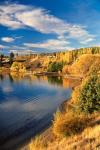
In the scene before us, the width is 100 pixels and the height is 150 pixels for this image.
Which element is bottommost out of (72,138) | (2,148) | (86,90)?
(2,148)

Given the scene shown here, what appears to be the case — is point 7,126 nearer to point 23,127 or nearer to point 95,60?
point 23,127

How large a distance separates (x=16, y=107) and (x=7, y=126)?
43.5ft

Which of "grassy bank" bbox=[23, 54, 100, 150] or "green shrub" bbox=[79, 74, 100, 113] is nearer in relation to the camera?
"grassy bank" bbox=[23, 54, 100, 150]

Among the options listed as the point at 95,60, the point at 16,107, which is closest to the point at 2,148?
the point at 16,107

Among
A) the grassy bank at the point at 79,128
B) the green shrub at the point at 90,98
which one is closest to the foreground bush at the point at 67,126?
the grassy bank at the point at 79,128

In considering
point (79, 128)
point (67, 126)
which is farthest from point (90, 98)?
point (67, 126)

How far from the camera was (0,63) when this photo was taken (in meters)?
189

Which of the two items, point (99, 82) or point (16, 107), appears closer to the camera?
point (99, 82)

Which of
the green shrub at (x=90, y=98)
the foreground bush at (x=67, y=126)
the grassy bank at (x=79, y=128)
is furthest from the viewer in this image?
the green shrub at (x=90, y=98)

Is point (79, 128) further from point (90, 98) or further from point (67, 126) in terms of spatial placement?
point (90, 98)

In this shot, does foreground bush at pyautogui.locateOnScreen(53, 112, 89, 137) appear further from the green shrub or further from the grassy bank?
the green shrub

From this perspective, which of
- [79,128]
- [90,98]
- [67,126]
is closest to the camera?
[67,126]

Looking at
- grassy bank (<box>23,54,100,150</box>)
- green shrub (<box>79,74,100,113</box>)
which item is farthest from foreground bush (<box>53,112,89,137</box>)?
green shrub (<box>79,74,100,113</box>)

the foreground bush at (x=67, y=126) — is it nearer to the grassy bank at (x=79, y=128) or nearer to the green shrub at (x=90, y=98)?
the grassy bank at (x=79, y=128)
